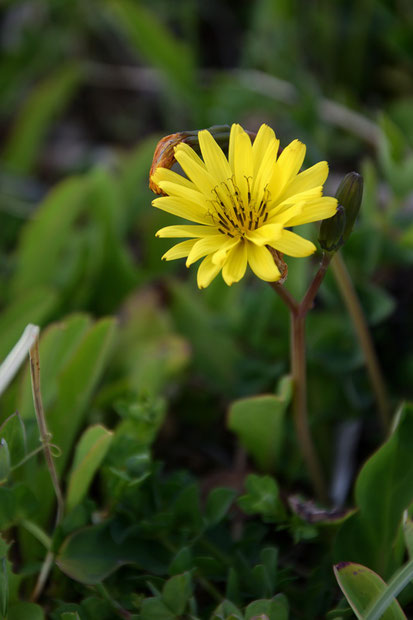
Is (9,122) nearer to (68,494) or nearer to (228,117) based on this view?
(228,117)

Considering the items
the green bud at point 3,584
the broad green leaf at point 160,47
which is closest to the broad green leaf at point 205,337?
the green bud at point 3,584

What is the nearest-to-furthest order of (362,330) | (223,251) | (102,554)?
(223,251)
(102,554)
(362,330)

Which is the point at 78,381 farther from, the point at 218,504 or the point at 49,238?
the point at 49,238

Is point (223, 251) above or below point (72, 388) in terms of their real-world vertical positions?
above

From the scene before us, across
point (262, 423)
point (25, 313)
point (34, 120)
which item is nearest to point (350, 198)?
point (262, 423)

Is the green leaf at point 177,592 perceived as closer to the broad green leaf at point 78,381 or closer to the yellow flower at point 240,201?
the broad green leaf at point 78,381

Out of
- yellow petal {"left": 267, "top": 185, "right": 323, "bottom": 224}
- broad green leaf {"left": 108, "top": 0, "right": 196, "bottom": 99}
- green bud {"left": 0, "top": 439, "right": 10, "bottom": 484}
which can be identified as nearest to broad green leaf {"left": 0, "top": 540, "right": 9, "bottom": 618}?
green bud {"left": 0, "top": 439, "right": 10, "bottom": 484}

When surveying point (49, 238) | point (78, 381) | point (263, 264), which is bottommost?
point (78, 381)
